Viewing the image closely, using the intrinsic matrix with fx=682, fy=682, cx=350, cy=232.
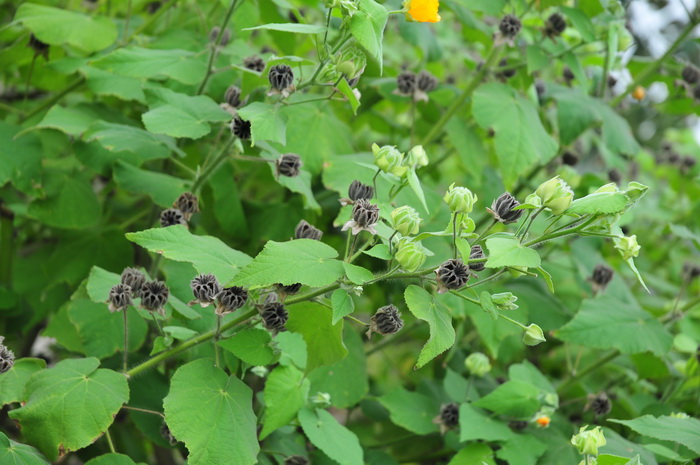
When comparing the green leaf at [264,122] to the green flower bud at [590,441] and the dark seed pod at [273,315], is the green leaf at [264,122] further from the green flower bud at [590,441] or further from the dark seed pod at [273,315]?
the green flower bud at [590,441]

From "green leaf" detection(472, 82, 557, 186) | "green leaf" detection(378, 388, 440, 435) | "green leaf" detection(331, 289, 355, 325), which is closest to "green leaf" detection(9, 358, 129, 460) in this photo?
"green leaf" detection(331, 289, 355, 325)

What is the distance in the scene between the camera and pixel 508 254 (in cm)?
102

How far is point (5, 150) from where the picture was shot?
1782 mm

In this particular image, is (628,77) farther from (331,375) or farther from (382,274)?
(382,274)

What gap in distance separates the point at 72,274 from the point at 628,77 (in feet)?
6.38

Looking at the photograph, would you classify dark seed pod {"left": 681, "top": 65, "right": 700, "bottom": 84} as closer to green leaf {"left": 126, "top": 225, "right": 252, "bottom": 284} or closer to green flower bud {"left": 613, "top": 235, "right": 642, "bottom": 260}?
green flower bud {"left": 613, "top": 235, "right": 642, "bottom": 260}

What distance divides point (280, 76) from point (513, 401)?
3.09 feet

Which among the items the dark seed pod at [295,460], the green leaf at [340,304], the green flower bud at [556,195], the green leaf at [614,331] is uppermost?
the green flower bud at [556,195]

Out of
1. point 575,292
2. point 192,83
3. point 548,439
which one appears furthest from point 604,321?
point 192,83

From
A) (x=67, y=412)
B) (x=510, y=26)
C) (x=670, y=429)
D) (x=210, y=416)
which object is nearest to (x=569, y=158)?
A: (x=510, y=26)

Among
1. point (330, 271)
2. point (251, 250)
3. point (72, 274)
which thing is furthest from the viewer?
point (251, 250)

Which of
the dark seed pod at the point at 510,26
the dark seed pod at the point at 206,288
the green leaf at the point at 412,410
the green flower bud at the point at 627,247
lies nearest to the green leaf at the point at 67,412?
the dark seed pod at the point at 206,288

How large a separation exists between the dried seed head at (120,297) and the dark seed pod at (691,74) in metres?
1.89

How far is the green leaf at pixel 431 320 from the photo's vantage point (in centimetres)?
102
